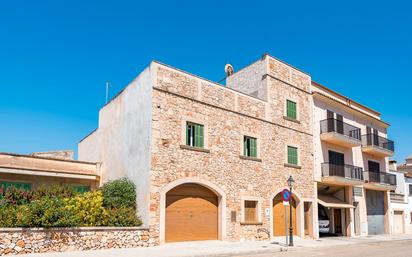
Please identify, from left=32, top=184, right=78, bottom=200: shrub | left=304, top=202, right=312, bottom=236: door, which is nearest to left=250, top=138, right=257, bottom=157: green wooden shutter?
left=304, top=202, right=312, bottom=236: door

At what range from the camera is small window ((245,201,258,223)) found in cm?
2072

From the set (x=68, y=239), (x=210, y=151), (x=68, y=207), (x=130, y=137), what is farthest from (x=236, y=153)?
(x=68, y=239)

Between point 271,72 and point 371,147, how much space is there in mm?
12454

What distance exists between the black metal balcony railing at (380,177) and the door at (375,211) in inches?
43.4

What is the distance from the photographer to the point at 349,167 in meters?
27.4

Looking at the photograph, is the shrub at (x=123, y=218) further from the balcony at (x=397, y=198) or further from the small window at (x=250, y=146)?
the balcony at (x=397, y=198)

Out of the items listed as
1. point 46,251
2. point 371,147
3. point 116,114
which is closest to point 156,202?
point 46,251

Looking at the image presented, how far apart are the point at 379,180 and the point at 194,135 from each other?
19282 millimetres

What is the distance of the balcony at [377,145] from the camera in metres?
30.6

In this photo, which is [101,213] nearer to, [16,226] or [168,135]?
[16,226]

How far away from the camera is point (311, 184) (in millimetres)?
24906

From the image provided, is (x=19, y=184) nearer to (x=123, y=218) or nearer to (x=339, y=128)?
(x=123, y=218)

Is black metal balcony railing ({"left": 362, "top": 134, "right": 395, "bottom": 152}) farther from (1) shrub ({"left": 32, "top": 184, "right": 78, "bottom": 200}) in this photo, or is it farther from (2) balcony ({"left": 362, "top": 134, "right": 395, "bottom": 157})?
(1) shrub ({"left": 32, "top": 184, "right": 78, "bottom": 200})

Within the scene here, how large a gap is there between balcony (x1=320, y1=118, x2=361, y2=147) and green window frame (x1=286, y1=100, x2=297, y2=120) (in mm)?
2996
